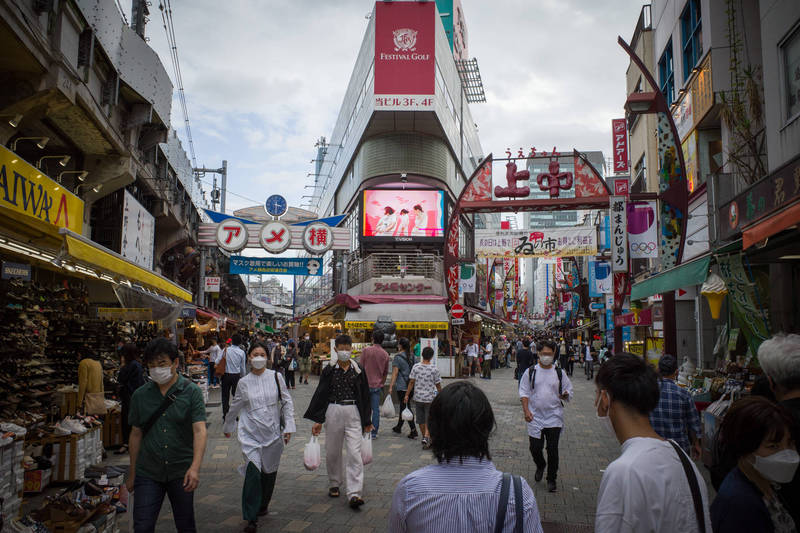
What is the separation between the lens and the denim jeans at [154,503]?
4027 mm

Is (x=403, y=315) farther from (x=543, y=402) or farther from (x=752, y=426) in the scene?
Result: (x=752, y=426)

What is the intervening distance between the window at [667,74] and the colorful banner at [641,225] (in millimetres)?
4592

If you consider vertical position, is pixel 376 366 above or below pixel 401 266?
below

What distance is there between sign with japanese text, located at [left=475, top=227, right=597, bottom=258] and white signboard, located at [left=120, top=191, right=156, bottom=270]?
13.8 metres

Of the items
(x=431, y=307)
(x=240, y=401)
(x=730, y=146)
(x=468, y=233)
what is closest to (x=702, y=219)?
(x=730, y=146)

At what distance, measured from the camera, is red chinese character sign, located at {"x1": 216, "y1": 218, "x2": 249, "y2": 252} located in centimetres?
2216

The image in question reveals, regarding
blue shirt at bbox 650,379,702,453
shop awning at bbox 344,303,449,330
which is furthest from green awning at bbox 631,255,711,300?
shop awning at bbox 344,303,449,330

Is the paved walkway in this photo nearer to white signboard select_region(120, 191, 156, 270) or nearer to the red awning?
the red awning

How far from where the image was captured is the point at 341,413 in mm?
6508

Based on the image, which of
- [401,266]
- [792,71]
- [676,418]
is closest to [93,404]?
[676,418]

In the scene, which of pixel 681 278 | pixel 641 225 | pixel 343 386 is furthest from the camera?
pixel 641 225

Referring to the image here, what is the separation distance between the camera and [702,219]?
13031 millimetres

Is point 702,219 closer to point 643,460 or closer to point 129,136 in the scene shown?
point 643,460

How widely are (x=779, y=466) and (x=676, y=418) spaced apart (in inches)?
126
